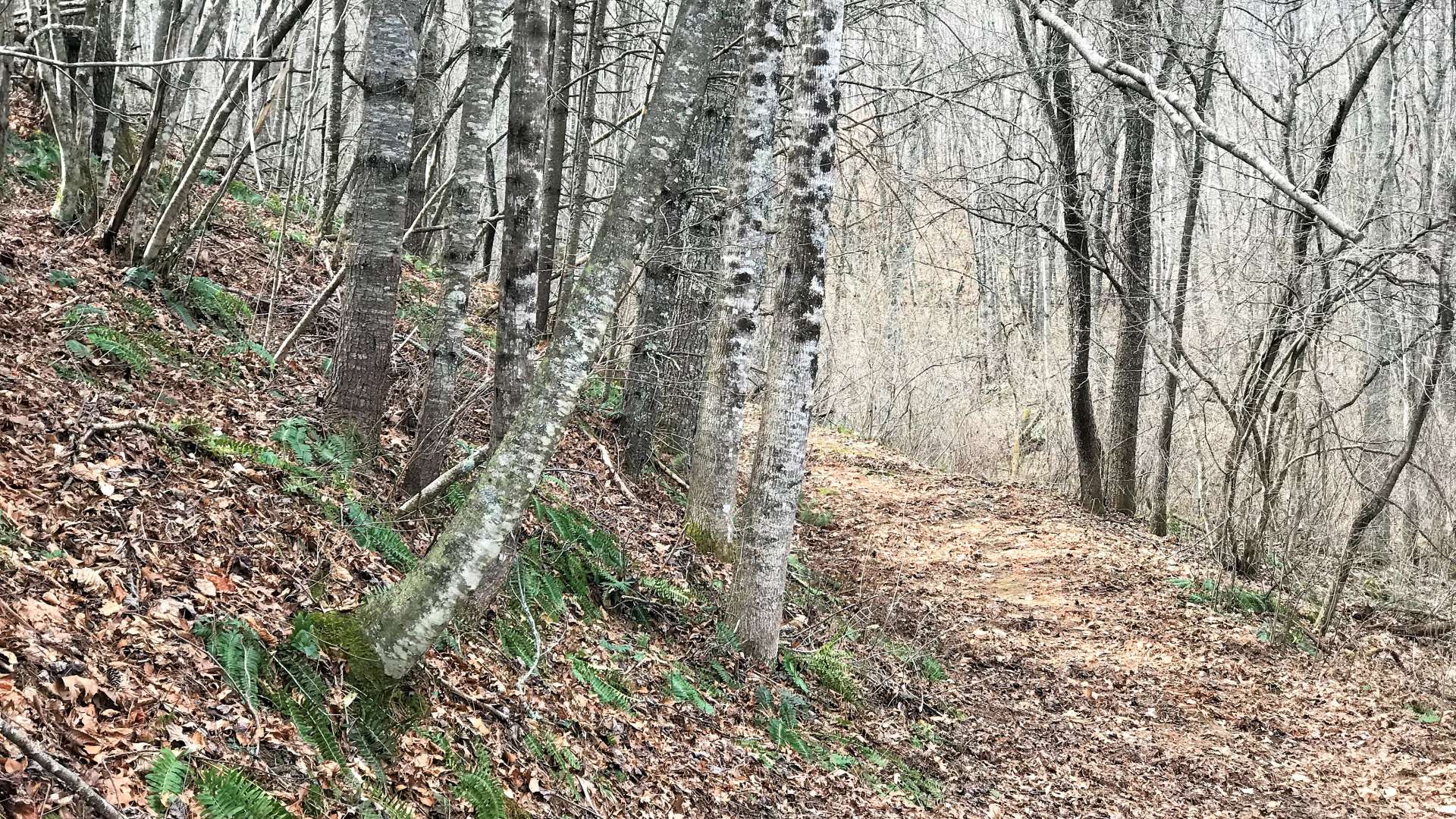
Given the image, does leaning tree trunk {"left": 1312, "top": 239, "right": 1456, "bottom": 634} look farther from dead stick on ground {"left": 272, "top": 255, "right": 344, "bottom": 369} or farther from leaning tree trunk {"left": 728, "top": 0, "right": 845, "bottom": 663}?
dead stick on ground {"left": 272, "top": 255, "right": 344, "bottom": 369}

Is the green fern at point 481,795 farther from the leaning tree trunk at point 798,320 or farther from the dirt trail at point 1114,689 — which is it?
the dirt trail at point 1114,689

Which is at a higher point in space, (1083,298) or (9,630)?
(1083,298)

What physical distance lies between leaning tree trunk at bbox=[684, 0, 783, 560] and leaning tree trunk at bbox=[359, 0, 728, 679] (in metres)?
3.90

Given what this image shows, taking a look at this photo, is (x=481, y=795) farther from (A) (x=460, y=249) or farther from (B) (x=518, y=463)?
(A) (x=460, y=249)

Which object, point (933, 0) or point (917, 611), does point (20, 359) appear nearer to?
point (917, 611)

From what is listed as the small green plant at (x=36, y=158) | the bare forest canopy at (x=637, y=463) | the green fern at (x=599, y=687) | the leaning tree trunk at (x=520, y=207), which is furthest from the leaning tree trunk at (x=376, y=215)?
the small green plant at (x=36, y=158)

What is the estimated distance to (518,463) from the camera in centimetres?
395

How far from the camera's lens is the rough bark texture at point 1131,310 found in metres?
12.6

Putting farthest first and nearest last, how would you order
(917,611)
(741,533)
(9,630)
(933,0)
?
1. (933,0)
2. (917,611)
3. (741,533)
4. (9,630)

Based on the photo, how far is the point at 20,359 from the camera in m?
4.75

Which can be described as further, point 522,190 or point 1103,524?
point 1103,524

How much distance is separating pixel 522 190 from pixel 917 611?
20.3 ft

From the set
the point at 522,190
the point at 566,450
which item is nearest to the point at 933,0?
the point at 566,450

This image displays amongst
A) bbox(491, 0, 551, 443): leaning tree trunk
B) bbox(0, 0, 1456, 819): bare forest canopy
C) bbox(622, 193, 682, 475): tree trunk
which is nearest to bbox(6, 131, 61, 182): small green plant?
bbox(0, 0, 1456, 819): bare forest canopy
